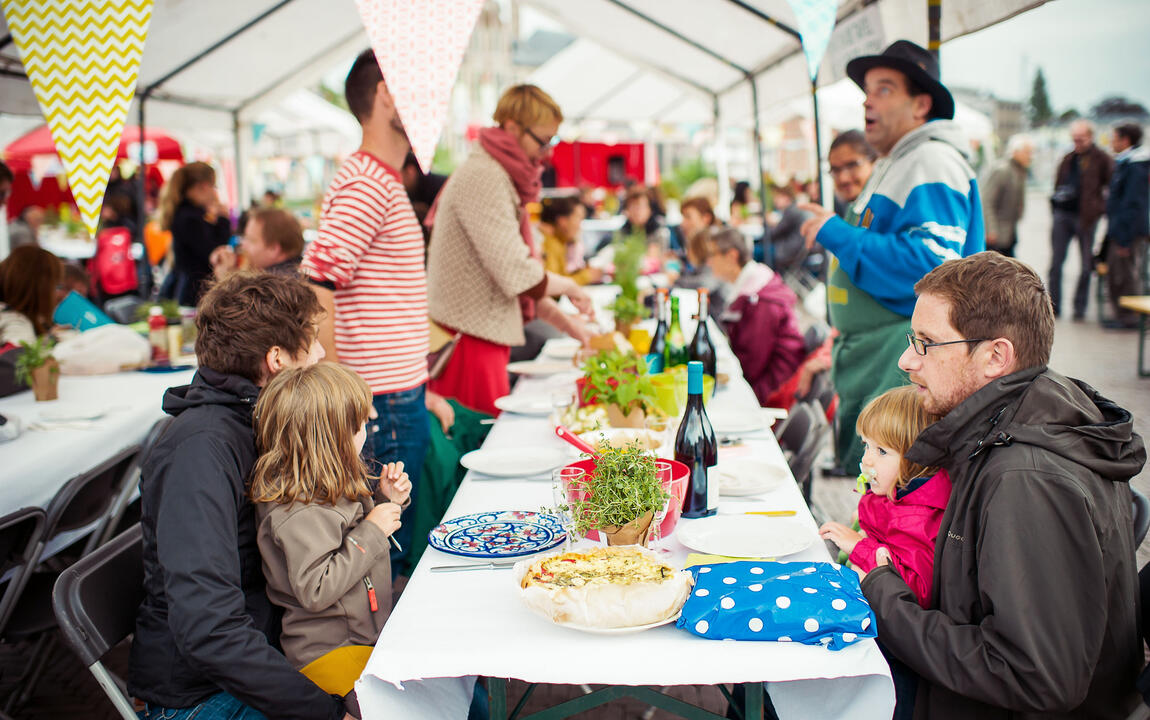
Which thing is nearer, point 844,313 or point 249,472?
point 249,472

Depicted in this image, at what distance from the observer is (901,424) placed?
1.75 metres

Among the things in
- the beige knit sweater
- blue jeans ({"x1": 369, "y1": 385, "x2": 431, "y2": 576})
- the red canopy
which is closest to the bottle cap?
blue jeans ({"x1": 369, "y1": 385, "x2": 431, "y2": 576})

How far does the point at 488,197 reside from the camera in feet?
10.2

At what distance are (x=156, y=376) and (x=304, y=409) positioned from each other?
2601 millimetres

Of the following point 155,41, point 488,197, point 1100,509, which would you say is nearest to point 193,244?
point 155,41

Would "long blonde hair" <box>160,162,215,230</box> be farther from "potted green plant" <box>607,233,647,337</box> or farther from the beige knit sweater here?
the beige knit sweater

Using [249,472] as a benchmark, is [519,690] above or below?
below

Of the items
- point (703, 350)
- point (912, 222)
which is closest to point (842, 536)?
point (912, 222)

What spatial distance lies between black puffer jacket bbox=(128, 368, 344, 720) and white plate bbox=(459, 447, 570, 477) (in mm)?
628

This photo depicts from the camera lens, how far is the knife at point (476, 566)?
1600 mm

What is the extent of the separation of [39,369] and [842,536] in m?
3.09

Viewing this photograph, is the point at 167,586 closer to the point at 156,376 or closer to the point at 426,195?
the point at 156,376

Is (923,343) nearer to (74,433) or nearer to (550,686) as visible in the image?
(550,686)

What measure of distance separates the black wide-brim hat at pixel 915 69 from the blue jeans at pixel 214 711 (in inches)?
101
